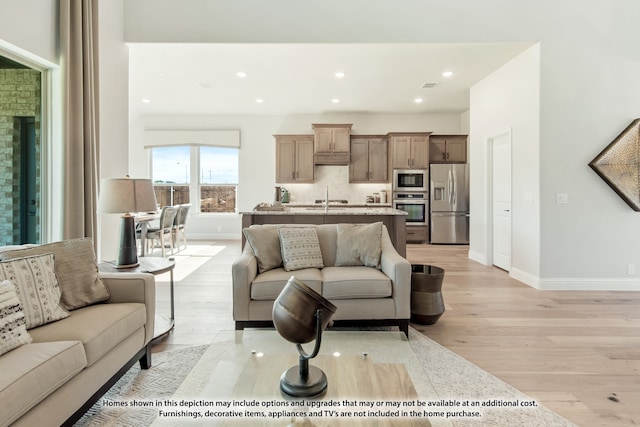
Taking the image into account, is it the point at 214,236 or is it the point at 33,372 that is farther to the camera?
the point at 214,236

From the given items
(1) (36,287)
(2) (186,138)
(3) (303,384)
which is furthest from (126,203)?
(2) (186,138)

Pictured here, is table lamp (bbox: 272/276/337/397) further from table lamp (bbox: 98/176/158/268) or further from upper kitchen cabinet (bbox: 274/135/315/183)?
upper kitchen cabinet (bbox: 274/135/315/183)

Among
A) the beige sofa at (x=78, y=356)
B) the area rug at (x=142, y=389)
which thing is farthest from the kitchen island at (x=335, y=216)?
the beige sofa at (x=78, y=356)

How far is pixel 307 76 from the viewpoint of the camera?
529 centimetres

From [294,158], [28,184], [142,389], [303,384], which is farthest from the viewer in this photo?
[294,158]

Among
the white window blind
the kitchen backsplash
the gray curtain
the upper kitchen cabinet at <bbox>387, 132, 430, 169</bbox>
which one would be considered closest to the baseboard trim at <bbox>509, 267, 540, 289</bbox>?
the upper kitchen cabinet at <bbox>387, 132, 430, 169</bbox>

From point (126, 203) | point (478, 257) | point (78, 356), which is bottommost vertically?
point (478, 257)

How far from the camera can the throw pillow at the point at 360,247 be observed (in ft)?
9.90

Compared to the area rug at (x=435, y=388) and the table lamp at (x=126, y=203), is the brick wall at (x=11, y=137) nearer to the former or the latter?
the table lamp at (x=126, y=203)

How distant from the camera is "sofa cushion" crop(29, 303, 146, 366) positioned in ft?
5.41

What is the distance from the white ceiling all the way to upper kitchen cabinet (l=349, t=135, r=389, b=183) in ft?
2.22

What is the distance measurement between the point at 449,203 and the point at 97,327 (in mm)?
6798

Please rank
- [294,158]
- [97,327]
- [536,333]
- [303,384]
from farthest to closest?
[294,158] < [536,333] < [97,327] < [303,384]

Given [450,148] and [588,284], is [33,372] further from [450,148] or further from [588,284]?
[450,148]
